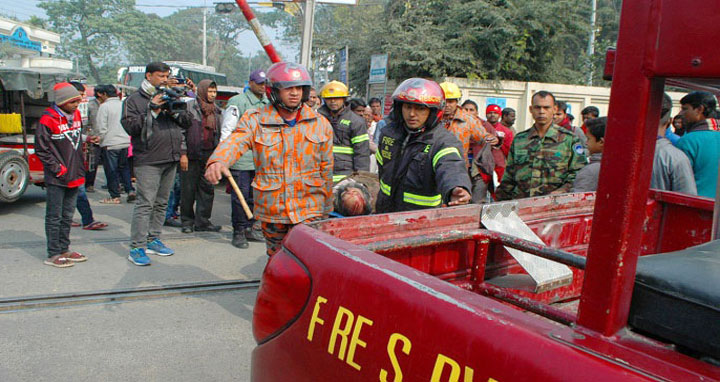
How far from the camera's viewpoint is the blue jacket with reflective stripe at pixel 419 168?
315 cm

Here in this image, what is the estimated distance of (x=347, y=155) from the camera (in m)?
5.57

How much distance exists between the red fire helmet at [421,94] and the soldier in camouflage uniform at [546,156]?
1.64 meters

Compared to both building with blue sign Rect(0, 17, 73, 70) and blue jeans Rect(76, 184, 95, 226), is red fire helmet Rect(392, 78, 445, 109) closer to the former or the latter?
blue jeans Rect(76, 184, 95, 226)

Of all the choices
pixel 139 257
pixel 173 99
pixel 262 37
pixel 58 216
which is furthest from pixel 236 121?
pixel 262 37

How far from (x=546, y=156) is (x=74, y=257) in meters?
4.40

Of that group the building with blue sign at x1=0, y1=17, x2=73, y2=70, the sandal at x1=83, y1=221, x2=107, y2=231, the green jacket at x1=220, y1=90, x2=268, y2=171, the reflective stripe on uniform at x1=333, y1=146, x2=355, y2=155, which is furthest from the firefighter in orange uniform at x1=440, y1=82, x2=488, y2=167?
the building with blue sign at x1=0, y1=17, x2=73, y2=70

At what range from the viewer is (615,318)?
115cm

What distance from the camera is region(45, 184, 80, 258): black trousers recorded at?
193 inches

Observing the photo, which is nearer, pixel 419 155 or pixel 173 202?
pixel 419 155

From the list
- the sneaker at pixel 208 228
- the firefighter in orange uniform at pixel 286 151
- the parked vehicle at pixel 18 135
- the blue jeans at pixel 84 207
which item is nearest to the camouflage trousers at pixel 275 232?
the firefighter in orange uniform at pixel 286 151

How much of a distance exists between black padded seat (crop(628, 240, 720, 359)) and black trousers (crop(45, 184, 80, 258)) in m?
4.97

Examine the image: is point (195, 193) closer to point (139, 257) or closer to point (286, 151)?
point (139, 257)

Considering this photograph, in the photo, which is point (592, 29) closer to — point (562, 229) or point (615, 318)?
point (562, 229)

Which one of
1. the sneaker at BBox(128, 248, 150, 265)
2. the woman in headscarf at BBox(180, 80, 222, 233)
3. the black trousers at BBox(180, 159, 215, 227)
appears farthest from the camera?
the black trousers at BBox(180, 159, 215, 227)
